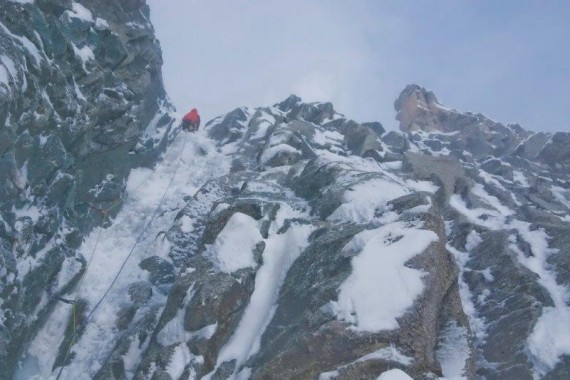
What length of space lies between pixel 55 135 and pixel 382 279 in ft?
43.5

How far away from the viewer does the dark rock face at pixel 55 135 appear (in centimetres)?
1510

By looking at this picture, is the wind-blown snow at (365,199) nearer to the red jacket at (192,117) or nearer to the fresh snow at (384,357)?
the fresh snow at (384,357)

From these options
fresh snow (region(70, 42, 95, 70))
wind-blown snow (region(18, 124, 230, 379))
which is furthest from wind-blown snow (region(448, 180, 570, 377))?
fresh snow (region(70, 42, 95, 70))

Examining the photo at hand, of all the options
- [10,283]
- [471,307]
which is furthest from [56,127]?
[471,307]

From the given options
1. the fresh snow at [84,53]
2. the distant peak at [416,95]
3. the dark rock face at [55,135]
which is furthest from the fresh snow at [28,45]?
the distant peak at [416,95]

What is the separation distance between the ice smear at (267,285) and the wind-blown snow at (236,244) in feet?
2.02

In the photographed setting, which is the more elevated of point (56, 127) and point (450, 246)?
point (450, 246)

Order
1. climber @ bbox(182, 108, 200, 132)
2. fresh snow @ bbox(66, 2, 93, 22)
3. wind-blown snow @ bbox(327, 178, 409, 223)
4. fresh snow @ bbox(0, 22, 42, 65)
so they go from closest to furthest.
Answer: fresh snow @ bbox(0, 22, 42, 65) → wind-blown snow @ bbox(327, 178, 409, 223) → fresh snow @ bbox(66, 2, 93, 22) → climber @ bbox(182, 108, 200, 132)

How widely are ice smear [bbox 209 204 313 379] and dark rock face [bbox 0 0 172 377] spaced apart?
6693 mm

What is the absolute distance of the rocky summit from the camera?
533 inches

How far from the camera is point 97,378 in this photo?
46.6 feet

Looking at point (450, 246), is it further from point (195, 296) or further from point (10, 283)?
point (10, 283)

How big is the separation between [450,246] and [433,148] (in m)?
35.1

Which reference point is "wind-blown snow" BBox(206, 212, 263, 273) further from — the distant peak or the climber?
the distant peak
